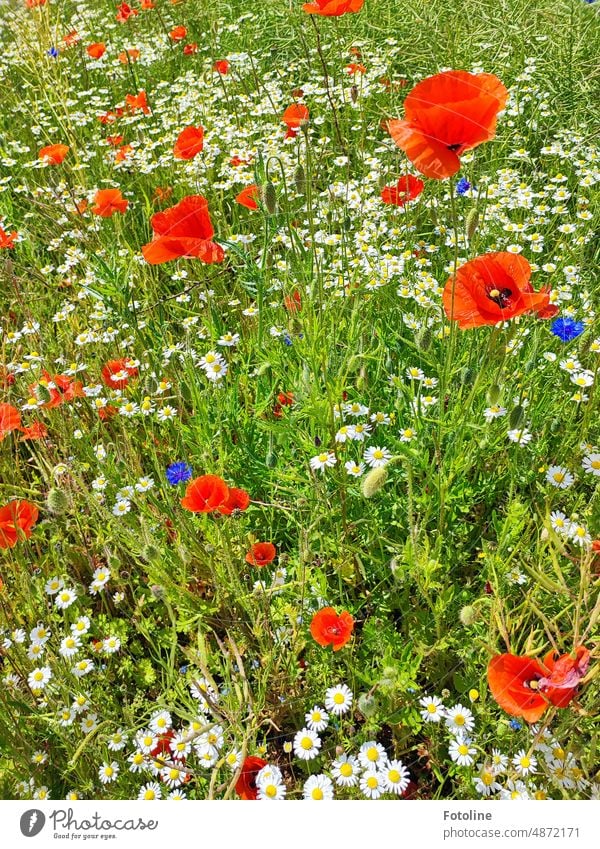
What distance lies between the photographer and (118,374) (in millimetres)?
2463

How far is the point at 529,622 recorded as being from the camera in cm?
191

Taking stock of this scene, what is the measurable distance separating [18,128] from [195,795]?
4426 mm

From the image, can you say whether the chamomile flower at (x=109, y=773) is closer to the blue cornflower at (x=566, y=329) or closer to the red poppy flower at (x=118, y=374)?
the red poppy flower at (x=118, y=374)

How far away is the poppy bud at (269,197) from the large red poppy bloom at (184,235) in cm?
21

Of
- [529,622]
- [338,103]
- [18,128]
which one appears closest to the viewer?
[529,622]

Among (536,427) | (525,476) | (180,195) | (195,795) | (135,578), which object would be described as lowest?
(195,795)

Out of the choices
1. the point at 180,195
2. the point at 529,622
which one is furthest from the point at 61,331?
the point at 529,622

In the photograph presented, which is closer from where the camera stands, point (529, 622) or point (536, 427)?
point (529, 622)

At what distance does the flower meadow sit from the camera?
162 cm

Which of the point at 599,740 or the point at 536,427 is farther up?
the point at 536,427

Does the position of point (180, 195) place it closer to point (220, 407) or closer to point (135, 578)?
point (220, 407)

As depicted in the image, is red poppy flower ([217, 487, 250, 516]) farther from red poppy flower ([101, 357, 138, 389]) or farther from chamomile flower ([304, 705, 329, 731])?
red poppy flower ([101, 357, 138, 389])

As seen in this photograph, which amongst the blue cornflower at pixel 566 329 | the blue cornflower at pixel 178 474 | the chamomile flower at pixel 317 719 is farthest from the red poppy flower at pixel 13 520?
the blue cornflower at pixel 566 329

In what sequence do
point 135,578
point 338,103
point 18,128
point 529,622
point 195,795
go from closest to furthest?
point 195,795, point 529,622, point 135,578, point 338,103, point 18,128
